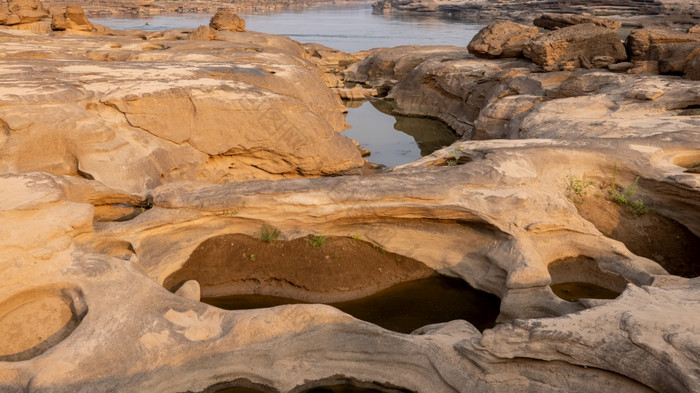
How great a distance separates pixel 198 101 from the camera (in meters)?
10.6

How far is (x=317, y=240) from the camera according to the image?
760 cm

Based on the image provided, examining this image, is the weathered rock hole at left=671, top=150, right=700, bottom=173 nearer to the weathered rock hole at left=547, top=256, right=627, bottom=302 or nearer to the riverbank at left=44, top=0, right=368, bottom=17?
the weathered rock hole at left=547, top=256, right=627, bottom=302

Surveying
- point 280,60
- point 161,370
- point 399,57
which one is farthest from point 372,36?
point 161,370

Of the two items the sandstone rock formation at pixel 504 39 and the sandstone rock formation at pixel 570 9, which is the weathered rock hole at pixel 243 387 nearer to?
the sandstone rock formation at pixel 504 39

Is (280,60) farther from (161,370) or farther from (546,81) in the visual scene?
(161,370)

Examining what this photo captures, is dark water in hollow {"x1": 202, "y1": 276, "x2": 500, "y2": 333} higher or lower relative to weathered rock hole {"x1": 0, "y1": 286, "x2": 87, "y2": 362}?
lower

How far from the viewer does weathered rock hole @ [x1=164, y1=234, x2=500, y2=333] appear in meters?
7.10

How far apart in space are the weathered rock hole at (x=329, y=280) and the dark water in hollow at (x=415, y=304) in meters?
0.01

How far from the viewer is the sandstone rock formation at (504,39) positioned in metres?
18.5

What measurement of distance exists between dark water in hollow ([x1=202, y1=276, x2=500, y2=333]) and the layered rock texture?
0.73ft

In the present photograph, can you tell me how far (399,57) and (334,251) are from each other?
18786mm

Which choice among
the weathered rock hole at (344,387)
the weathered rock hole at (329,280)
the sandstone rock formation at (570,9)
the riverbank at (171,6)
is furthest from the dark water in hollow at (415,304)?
the riverbank at (171,6)

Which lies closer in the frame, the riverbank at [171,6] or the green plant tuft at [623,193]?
the green plant tuft at [623,193]

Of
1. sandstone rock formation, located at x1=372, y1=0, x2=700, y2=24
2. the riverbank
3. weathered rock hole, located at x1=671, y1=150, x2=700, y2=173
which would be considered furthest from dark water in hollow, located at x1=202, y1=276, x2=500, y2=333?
the riverbank
